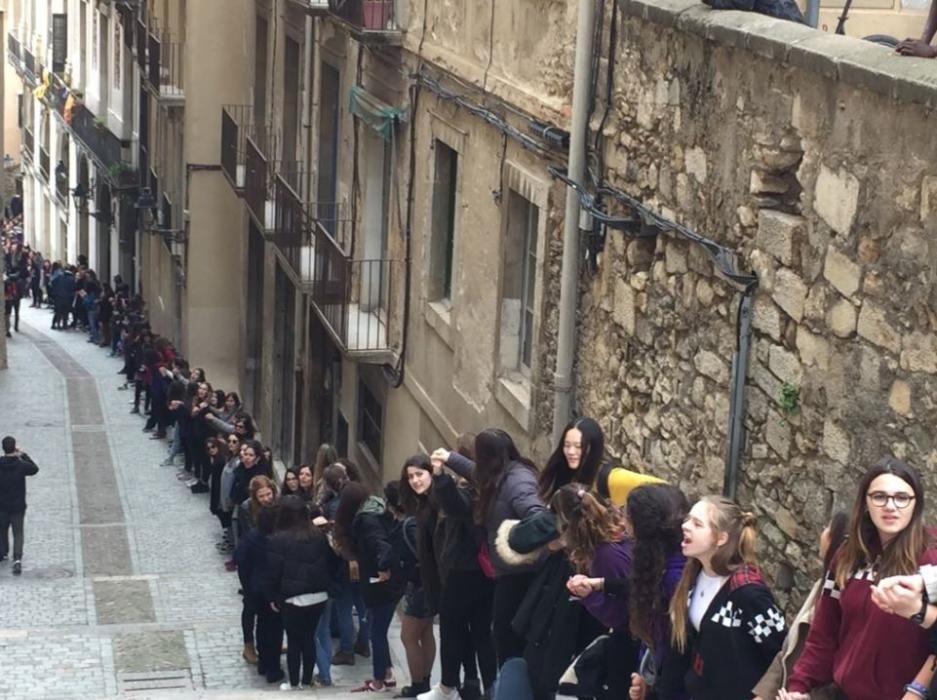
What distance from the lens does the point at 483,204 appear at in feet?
45.1

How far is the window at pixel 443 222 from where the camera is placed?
49.9 feet

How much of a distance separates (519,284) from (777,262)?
16.2 feet

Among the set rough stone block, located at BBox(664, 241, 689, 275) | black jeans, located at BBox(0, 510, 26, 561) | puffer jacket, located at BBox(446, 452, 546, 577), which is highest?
rough stone block, located at BBox(664, 241, 689, 275)

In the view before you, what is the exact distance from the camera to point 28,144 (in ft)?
171

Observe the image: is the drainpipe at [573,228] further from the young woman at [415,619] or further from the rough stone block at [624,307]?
the young woman at [415,619]

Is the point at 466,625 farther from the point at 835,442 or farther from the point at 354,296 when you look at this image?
the point at 354,296

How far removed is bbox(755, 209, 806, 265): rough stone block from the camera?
827 cm

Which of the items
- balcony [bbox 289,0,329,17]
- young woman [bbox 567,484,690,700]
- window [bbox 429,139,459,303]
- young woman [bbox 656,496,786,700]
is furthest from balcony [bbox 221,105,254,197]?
young woman [bbox 656,496,786,700]

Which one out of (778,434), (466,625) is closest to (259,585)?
(466,625)

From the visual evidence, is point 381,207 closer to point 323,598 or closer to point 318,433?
point 318,433

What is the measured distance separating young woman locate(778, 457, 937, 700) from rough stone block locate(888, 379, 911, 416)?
4.34 ft

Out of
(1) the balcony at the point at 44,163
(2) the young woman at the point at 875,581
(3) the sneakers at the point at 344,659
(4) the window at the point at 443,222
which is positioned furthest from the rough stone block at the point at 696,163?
(1) the balcony at the point at 44,163

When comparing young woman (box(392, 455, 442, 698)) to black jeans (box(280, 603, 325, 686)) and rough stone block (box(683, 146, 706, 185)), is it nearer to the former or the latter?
black jeans (box(280, 603, 325, 686))

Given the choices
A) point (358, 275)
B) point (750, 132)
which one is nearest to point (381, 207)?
point (358, 275)
